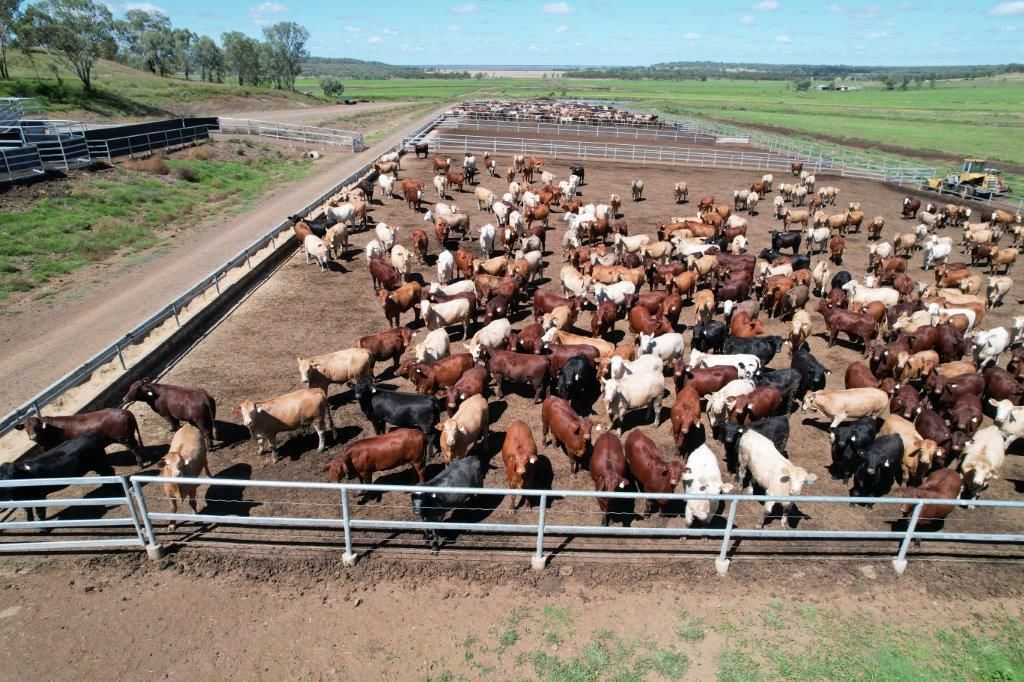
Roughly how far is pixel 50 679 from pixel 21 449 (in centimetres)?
521

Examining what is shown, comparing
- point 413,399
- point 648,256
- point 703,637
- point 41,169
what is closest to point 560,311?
point 413,399

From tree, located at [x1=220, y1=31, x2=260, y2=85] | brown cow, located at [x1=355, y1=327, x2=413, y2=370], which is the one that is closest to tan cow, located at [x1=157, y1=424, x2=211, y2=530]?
brown cow, located at [x1=355, y1=327, x2=413, y2=370]

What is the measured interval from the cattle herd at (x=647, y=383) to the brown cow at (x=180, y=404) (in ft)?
0.13

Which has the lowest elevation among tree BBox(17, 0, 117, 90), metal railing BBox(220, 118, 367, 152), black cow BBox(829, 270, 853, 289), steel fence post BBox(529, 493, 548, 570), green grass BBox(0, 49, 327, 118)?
steel fence post BBox(529, 493, 548, 570)

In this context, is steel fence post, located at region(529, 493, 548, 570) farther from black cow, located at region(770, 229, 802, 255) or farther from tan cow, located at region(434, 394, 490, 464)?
black cow, located at region(770, 229, 802, 255)

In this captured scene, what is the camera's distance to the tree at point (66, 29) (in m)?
59.1

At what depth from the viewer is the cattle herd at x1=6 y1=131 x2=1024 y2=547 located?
30.7ft

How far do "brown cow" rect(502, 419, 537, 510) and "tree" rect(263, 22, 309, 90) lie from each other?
151070 millimetres

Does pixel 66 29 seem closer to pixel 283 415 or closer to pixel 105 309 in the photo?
pixel 105 309

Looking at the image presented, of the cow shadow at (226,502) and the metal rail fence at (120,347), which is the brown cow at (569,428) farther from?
the metal rail fence at (120,347)

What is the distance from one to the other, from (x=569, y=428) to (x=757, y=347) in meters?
5.99

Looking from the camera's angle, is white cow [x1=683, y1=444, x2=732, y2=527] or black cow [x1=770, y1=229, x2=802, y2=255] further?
black cow [x1=770, y1=229, x2=802, y2=255]

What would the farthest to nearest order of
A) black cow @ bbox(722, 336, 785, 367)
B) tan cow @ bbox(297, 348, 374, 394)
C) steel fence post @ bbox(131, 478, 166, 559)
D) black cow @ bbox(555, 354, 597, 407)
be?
black cow @ bbox(722, 336, 785, 367)
tan cow @ bbox(297, 348, 374, 394)
black cow @ bbox(555, 354, 597, 407)
steel fence post @ bbox(131, 478, 166, 559)

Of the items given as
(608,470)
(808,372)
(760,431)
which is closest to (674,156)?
(808,372)
